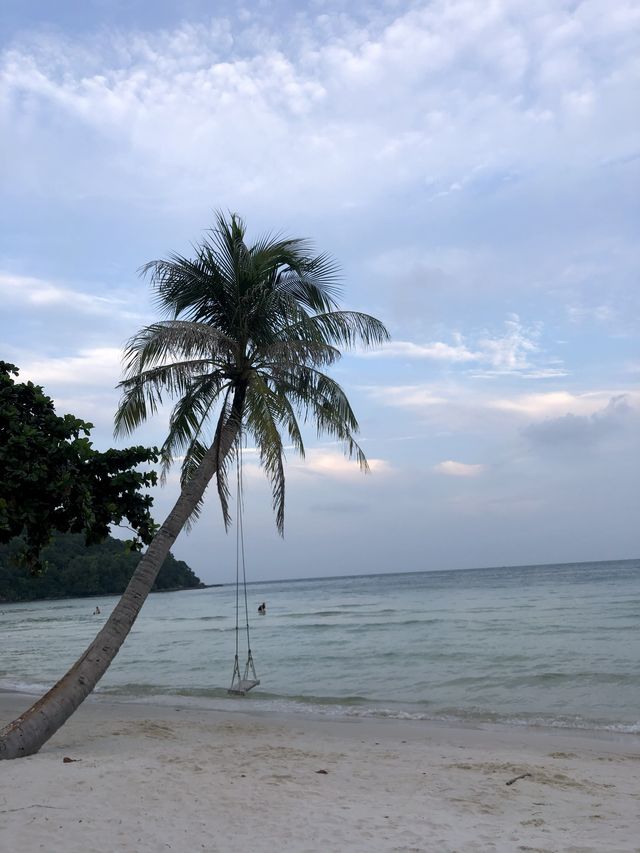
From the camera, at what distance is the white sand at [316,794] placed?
4.65m

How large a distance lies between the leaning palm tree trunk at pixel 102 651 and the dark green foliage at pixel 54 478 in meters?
0.67

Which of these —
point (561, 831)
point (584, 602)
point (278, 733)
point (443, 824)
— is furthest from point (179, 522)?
point (584, 602)

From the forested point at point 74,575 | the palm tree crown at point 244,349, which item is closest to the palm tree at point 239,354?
the palm tree crown at point 244,349

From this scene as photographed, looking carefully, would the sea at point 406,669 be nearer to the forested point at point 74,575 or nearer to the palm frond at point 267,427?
the palm frond at point 267,427

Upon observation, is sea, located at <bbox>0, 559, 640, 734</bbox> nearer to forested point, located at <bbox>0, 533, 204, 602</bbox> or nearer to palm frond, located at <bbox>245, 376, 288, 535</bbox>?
palm frond, located at <bbox>245, 376, 288, 535</bbox>

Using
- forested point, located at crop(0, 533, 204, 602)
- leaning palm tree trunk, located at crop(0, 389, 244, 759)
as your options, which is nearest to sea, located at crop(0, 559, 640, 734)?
leaning palm tree trunk, located at crop(0, 389, 244, 759)

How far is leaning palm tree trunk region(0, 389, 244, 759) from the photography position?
6898mm

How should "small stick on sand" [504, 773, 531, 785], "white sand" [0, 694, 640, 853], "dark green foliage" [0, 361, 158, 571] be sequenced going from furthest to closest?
"dark green foliage" [0, 361, 158, 571]
"small stick on sand" [504, 773, 531, 785]
"white sand" [0, 694, 640, 853]

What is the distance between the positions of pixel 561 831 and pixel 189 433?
706 centimetres

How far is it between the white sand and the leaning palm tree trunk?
0.28 m

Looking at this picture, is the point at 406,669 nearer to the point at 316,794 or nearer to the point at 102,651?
the point at 102,651

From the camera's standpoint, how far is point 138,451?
8.95m

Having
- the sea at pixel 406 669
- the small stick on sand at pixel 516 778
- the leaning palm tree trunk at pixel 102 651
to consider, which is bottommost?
the sea at pixel 406 669

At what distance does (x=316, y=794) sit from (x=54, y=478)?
4.70m
